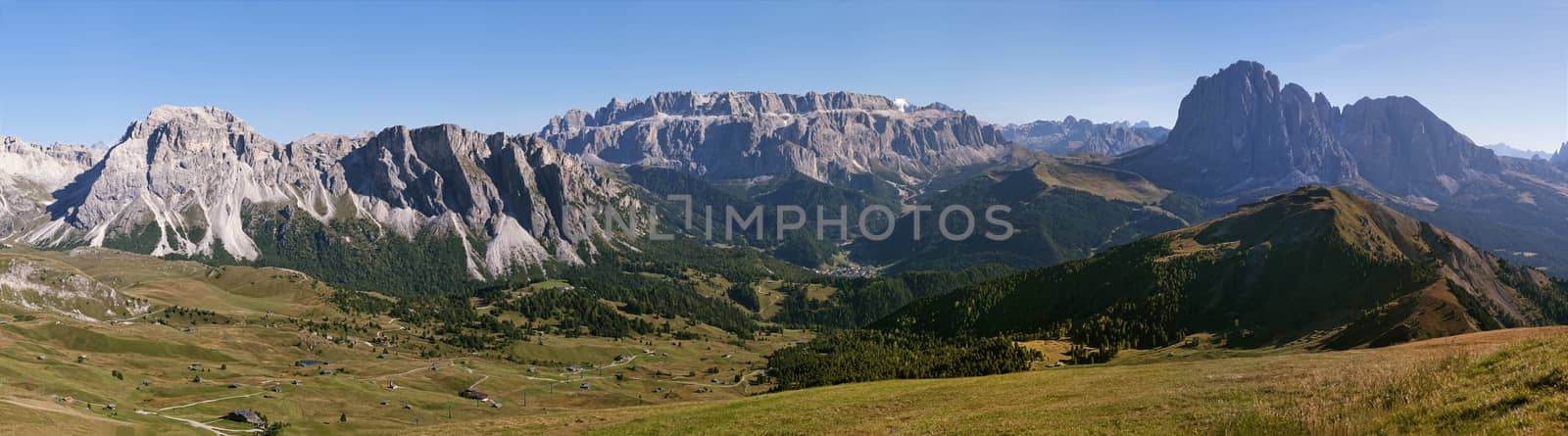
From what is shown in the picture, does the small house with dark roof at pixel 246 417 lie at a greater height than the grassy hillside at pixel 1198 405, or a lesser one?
lesser

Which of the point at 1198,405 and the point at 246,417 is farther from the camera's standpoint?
the point at 246,417

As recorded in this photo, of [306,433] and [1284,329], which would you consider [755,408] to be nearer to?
[306,433]

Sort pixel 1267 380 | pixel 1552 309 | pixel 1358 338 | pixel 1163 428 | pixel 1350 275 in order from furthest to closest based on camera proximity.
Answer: pixel 1552 309
pixel 1350 275
pixel 1358 338
pixel 1267 380
pixel 1163 428

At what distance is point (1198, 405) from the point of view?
43.2 m

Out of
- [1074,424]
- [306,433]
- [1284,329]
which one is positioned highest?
[1074,424]

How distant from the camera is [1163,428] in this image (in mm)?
38219

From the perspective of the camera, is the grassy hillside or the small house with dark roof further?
the small house with dark roof

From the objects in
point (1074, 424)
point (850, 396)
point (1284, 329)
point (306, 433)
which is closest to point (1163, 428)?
point (1074, 424)

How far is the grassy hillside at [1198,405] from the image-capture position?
2920cm

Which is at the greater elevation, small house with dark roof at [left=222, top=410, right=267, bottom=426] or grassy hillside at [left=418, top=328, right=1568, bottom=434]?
grassy hillside at [left=418, top=328, right=1568, bottom=434]

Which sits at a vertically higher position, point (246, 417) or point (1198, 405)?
point (1198, 405)

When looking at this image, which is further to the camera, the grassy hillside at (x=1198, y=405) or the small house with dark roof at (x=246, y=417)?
the small house with dark roof at (x=246, y=417)

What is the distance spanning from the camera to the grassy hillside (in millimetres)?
29203

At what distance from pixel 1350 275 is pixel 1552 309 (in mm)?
65974
